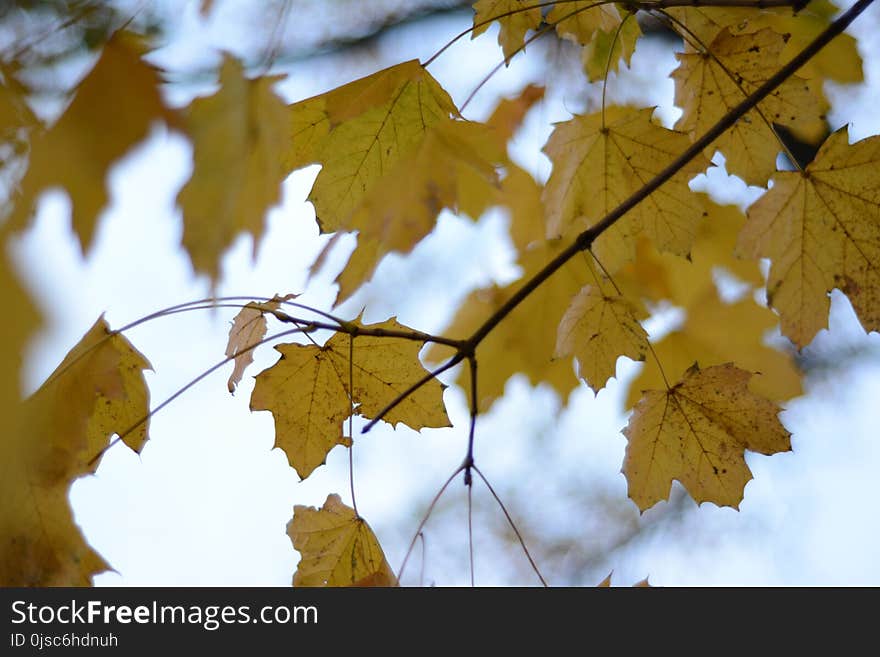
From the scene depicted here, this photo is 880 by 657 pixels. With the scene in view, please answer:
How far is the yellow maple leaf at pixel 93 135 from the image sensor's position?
677mm

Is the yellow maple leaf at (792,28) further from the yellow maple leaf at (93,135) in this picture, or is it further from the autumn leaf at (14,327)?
the autumn leaf at (14,327)

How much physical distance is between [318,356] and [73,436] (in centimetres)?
37

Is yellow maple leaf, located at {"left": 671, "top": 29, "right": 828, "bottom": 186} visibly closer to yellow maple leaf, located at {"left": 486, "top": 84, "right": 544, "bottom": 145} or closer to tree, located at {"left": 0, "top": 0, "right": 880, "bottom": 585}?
tree, located at {"left": 0, "top": 0, "right": 880, "bottom": 585}

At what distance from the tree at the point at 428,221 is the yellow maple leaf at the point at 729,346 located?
68cm

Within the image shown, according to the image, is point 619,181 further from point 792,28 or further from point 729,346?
point 729,346

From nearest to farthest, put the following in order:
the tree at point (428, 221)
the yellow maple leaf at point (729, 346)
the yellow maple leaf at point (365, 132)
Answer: the tree at point (428, 221) → the yellow maple leaf at point (365, 132) → the yellow maple leaf at point (729, 346)

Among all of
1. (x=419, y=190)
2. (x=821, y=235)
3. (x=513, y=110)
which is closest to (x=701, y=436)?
(x=821, y=235)

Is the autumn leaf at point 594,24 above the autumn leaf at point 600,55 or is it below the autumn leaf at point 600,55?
below

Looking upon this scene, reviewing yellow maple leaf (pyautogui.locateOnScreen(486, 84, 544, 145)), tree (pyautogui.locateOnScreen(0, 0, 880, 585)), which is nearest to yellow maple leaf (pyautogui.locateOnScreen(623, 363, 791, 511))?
tree (pyautogui.locateOnScreen(0, 0, 880, 585))

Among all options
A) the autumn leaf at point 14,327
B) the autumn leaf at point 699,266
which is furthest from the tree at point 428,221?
the autumn leaf at point 699,266

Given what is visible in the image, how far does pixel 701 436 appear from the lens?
4.11 ft

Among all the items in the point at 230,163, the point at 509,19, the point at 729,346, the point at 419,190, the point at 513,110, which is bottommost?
the point at 230,163

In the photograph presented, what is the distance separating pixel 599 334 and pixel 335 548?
54cm

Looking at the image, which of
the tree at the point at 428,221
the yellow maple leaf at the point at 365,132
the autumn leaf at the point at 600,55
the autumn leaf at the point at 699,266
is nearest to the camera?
the tree at the point at 428,221
